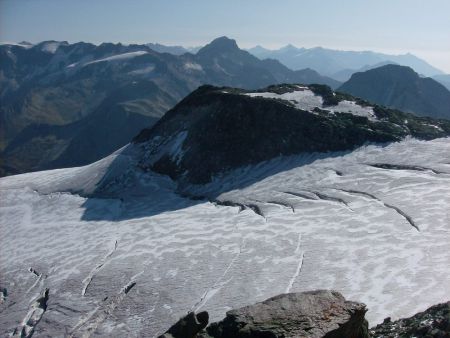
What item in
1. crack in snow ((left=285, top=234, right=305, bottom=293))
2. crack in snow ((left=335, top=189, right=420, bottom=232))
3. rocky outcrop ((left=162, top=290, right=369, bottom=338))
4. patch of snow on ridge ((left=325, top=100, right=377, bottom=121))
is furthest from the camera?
patch of snow on ridge ((left=325, top=100, right=377, bottom=121))

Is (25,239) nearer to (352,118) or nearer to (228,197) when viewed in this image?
(228,197)

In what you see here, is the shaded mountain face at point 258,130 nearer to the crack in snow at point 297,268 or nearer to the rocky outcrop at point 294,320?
the crack in snow at point 297,268

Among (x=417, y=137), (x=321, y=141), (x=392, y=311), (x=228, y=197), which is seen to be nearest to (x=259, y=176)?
(x=228, y=197)

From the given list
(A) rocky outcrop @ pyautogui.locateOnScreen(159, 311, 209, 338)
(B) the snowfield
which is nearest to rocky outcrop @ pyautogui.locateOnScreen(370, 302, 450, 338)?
(B) the snowfield

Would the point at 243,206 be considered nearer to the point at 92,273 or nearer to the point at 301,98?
the point at 92,273

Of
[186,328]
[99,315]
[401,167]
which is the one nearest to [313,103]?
[401,167]

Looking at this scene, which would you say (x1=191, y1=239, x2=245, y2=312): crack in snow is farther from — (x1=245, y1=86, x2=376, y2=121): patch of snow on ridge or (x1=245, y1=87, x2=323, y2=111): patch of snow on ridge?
(x1=245, y1=87, x2=323, y2=111): patch of snow on ridge
